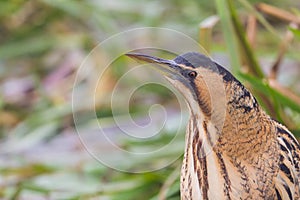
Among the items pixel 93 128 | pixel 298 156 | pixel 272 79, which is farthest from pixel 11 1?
pixel 298 156

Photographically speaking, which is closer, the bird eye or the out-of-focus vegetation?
the bird eye

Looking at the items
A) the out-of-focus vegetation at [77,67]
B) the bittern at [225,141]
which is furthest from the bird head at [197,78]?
the out-of-focus vegetation at [77,67]

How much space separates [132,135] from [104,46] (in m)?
0.54

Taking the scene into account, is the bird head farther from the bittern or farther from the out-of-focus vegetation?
the out-of-focus vegetation

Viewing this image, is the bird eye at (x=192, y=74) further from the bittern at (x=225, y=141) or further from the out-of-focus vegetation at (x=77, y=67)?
the out-of-focus vegetation at (x=77, y=67)

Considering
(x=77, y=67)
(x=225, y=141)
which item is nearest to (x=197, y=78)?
(x=225, y=141)

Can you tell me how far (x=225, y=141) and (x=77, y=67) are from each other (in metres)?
1.59

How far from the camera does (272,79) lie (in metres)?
2.13

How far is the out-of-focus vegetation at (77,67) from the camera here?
2082 mm

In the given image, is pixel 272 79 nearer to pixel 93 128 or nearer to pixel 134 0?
pixel 93 128

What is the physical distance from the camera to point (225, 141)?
1417 millimetres

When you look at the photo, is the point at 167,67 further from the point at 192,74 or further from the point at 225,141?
the point at 225,141

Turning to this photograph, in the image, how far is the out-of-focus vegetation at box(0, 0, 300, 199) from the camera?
82.0 inches

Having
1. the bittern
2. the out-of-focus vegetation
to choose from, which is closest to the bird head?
the bittern
